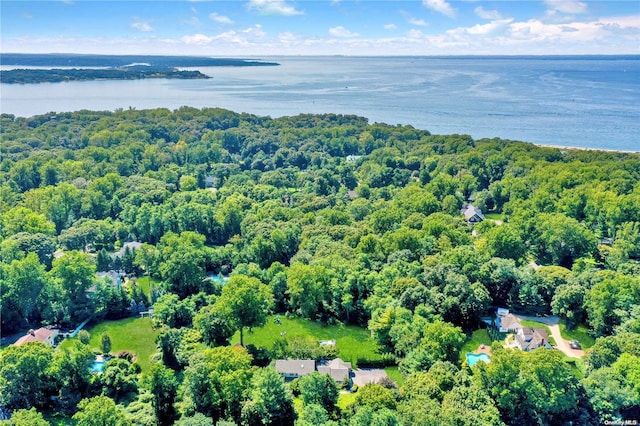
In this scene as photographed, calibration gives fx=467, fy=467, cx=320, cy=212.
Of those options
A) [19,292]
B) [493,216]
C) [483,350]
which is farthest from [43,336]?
[493,216]

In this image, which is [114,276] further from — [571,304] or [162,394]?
[571,304]

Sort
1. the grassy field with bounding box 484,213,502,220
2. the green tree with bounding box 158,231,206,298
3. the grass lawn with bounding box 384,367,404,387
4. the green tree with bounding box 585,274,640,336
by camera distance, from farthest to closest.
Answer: the grassy field with bounding box 484,213,502,220
the green tree with bounding box 158,231,206,298
the green tree with bounding box 585,274,640,336
the grass lawn with bounding box 384,367,404,387

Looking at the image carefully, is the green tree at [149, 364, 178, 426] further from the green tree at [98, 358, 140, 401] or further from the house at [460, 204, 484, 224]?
the house at [460, 204, 484, 224]

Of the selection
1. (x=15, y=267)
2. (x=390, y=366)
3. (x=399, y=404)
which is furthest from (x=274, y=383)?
(x=15, y=267)

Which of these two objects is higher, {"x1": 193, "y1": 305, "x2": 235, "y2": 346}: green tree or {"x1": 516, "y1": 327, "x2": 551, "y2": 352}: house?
{"x1": 193, "y1": 305, "x2": 235, "y2": 346}: green tree

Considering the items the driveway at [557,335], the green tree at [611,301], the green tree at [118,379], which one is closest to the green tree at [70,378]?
the green tree at [118,379]

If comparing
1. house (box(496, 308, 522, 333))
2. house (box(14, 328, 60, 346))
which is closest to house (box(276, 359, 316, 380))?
house (box(496, 308, 522, 333))

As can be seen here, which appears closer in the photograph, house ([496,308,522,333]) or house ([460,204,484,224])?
house ([496,308,522,333])
